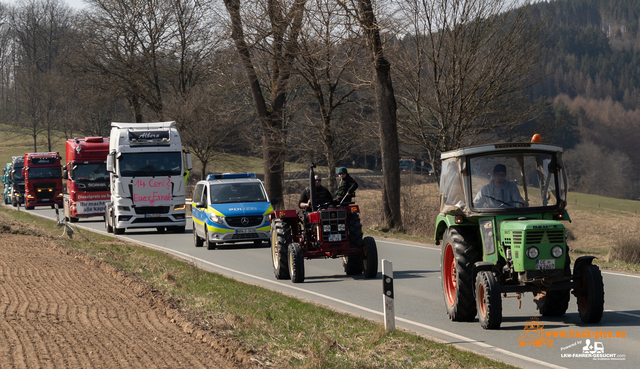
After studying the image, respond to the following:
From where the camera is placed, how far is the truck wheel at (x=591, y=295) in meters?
7.90

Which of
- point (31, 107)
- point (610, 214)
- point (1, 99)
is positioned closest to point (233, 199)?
point (610, 214)

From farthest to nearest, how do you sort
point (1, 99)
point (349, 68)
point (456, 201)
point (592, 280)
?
point (1, 99), point (349, 68), point (456, 201), point (592, 280)

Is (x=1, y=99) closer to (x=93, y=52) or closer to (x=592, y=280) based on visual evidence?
(x=93, y=52)

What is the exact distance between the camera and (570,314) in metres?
9.14

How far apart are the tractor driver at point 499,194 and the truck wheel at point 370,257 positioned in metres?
4.52

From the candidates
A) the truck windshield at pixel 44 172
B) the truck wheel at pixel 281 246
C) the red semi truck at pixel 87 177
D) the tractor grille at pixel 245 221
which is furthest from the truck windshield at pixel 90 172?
the truck wheel at pixel 281 246

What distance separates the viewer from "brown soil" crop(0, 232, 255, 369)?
273 inches

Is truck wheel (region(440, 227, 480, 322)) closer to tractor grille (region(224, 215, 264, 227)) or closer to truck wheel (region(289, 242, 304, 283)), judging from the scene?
truck wheel (region(289, 242, 304, 283))

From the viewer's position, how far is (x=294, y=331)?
8188 millimetres

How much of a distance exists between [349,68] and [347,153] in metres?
4.89

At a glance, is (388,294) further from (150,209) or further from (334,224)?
(150,209)

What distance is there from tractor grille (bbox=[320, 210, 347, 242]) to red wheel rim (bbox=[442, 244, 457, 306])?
3764 mm

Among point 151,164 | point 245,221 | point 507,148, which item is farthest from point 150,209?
point 507,148

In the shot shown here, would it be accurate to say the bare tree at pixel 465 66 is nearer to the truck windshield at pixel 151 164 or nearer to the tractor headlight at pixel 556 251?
the truck windshield at pixel 151 164
